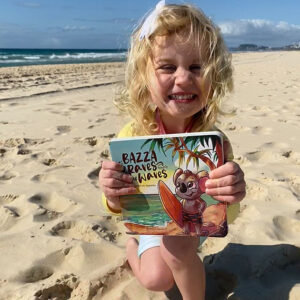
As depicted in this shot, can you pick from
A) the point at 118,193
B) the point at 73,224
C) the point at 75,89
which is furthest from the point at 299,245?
the point at 75,89

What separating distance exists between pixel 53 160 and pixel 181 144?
2.14 metres

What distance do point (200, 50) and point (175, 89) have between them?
0.18m

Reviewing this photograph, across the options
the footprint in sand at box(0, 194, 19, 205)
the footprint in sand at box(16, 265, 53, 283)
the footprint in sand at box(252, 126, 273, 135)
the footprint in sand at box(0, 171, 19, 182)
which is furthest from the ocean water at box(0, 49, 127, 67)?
the footprint in sand at box(16, 265, 53, 283)

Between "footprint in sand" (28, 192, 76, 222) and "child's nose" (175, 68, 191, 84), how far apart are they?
3.93 feet

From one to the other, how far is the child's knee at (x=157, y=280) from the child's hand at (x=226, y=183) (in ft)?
1.64

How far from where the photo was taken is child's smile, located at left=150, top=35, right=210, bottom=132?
4.95 ft

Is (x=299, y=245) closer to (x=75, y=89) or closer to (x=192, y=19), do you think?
(x=192, y=19)

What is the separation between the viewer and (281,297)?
1.61 m

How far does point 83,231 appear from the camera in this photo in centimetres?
212

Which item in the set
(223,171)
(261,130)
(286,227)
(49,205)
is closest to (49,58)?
(261,130)

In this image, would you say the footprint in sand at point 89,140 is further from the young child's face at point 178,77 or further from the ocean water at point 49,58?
the ocean water at point 49,58

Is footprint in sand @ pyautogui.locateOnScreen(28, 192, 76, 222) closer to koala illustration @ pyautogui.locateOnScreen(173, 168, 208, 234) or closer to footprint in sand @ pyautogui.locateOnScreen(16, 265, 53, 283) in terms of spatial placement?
footprint in sand @ pyautogui.locateOnScreen(16, 265, 53, 283)

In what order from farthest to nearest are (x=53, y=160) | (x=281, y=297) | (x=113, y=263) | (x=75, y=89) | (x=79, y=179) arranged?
(x=75, y=89), (x=53, y=160), (x=79, y=179), (x=113, y=263), (x=281, y=297)

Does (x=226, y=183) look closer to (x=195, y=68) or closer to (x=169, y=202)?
(x=169, y=202)
